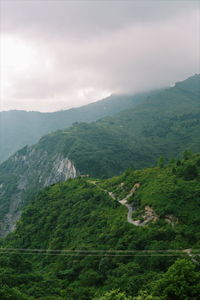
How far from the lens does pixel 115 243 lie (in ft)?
165

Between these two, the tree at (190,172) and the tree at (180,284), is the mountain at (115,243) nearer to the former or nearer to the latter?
the tree at (180,284)

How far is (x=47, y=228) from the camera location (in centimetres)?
7506

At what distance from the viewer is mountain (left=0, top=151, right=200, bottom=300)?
33.7 m

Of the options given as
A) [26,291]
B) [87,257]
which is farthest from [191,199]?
[26,291]

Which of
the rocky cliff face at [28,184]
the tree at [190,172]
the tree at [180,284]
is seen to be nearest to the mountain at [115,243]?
the tree at [180,284]

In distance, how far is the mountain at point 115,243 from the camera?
111 feet

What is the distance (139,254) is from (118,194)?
30.0 metres

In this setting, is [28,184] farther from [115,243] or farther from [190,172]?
[115,243]

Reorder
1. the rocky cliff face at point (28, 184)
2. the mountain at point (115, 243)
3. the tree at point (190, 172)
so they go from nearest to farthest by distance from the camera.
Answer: the mountain at point (115, 243)
the tree at point (190, 172)
the rocky cliff face at point (28, 184)

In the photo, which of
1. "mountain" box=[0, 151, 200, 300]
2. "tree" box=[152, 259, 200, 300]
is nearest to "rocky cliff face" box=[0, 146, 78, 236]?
"mountain" box=[0, 151, 200, 300]

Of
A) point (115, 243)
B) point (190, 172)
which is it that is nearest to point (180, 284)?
point (115, 243)

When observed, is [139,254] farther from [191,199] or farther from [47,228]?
[47,228]

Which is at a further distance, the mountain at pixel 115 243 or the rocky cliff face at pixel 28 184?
the rocky cliff face at pixel 28 184

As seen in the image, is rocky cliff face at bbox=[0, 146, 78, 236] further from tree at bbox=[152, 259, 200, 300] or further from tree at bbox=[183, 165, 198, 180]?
tree at bbox=[152, 259, 200, 300]
